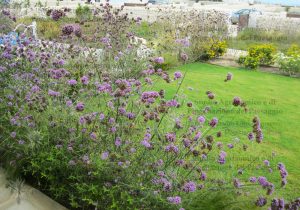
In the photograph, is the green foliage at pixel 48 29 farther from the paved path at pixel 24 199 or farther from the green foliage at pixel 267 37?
the paved path at pixel 24 199

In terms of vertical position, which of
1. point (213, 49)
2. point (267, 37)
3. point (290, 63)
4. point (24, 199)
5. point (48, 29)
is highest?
point (48, 29)

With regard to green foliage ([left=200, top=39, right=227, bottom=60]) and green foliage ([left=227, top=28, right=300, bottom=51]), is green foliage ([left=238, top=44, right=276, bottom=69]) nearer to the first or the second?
green foliage ([left=200, top=39, right=227, bottom=60])

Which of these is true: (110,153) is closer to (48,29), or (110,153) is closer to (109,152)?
→ (109,152)

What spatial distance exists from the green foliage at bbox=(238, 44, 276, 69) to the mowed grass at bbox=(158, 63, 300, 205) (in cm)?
51

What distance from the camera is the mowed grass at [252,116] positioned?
172 inches

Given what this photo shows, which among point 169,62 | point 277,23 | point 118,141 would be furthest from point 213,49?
point 118,141

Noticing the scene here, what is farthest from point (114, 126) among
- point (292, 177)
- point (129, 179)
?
point (292, 177)

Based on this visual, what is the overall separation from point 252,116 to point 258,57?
5.15m

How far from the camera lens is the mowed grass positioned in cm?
437

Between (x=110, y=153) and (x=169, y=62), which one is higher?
(x=110, y=153)

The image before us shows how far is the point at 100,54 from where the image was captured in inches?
299

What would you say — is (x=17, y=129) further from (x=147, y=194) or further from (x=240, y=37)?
(x=240, y=37)

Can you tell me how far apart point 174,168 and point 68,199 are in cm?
99

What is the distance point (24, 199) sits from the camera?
10.8 ft
